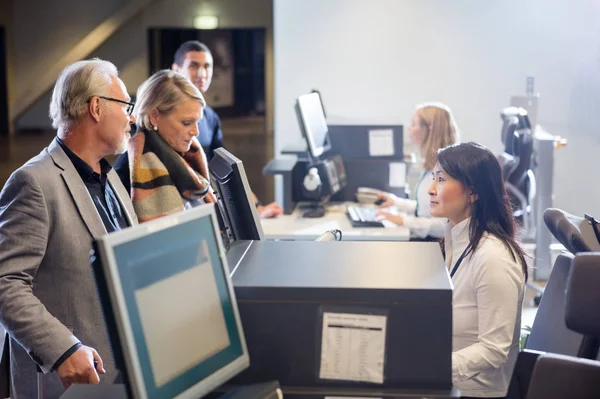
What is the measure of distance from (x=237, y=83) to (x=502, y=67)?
11.5m

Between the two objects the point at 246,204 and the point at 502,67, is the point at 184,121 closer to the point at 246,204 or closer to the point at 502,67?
the point at 246,204

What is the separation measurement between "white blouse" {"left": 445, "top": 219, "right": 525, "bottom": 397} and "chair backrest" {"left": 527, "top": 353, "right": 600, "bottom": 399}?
0.53 ft

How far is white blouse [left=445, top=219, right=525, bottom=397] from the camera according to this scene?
1.95 meters

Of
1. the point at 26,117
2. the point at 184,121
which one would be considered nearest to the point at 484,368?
the point at 184,121

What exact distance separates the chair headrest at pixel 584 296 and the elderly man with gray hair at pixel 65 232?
3.68ft

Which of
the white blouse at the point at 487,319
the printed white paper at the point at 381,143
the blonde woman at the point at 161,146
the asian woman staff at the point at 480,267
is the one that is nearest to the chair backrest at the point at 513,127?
the printed white paper at the point at 381,143

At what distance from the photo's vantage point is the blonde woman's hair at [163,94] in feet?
9.48

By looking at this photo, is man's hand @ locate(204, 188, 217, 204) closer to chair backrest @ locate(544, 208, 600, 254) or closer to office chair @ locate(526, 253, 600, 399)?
chair backrest @ locate(544, 208, 600, 254)

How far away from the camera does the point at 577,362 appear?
1814mm

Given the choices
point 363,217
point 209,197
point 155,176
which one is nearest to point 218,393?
point 155,176

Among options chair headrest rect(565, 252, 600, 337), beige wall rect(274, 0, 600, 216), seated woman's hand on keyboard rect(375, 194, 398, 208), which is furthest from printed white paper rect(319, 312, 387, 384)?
beige wall rect(274, 0, 600, 216)

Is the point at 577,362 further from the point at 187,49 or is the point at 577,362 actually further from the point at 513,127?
the point at 513,127

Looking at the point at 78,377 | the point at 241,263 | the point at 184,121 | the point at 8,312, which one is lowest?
the point at 78,377

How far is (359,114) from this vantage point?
6660 millimetres
